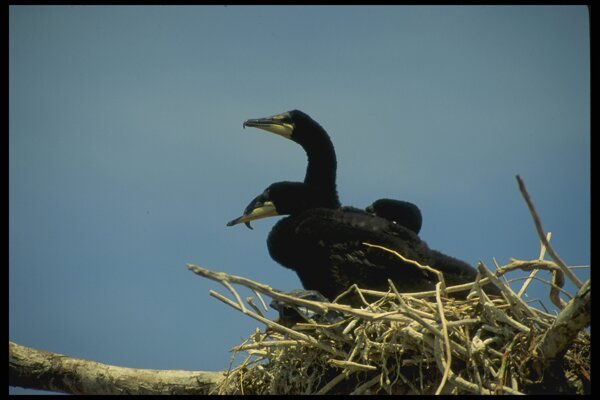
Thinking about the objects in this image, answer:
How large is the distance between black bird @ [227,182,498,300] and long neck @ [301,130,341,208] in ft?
1.21

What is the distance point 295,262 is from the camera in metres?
4.79

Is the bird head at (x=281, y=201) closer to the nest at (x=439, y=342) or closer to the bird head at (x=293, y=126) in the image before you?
the bird head at (x=293, y=126)

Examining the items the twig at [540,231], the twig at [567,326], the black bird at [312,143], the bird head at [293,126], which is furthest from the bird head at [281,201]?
the twig at [540,231]

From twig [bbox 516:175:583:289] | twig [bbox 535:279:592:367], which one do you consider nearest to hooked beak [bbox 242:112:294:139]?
twig [bbox 535:279:592:367]

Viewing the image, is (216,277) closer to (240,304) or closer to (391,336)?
(240,304)

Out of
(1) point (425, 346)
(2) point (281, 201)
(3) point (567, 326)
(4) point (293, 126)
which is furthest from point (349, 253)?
(3) point (567, 326)

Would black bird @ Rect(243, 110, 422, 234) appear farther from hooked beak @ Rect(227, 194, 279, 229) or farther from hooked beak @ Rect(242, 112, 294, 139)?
hooked beak @ Rect(227, 194, 279, 229)

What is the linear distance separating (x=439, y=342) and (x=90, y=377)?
2.55 m

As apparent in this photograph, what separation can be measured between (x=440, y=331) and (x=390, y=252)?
1.02m

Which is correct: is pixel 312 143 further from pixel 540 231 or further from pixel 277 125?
pixel 540 231

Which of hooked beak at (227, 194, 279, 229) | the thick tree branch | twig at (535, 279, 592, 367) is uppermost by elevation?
hooked beak at (227, 194, 279, 229)

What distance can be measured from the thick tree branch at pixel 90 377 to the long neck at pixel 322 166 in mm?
1554

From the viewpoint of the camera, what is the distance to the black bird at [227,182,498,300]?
4.34 m
